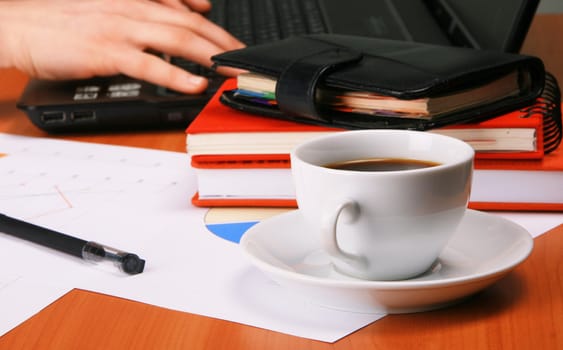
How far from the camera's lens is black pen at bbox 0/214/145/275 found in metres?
0.49

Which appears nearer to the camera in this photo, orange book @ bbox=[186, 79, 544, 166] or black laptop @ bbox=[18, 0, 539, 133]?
orange book @ bbox=[186, 79, 544, 166]

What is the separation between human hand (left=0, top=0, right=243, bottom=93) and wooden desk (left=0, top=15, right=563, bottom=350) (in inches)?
16.5

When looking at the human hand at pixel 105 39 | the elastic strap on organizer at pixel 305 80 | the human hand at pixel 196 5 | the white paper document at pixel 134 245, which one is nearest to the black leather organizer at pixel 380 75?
the elastic strap on organizer at pixel 305 80

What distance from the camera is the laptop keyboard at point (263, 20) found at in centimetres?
101

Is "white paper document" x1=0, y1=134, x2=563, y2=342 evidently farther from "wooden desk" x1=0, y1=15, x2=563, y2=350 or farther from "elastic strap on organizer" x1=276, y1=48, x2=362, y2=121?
"elastic strap on organizer" x1=276, y1=48, x2=362, y2=121

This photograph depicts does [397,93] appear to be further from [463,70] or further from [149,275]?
[149,275]

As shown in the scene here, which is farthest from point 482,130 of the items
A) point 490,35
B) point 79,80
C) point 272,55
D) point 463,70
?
point 79,80

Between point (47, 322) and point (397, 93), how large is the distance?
10.6 inches

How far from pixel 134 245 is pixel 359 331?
206mm

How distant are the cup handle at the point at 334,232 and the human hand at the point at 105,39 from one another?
1.42 ft

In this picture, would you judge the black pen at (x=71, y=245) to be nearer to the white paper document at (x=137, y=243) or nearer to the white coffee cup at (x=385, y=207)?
the white paper document at (x=137, y=243)

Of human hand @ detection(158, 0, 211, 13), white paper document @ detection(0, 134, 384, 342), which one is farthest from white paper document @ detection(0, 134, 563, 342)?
human hand @ detection(158, 0, 211, 13)

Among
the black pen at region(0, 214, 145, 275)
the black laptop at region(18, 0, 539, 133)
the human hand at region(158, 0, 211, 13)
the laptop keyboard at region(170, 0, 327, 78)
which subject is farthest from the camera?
the human hand at region(158, 0, 211, 13)

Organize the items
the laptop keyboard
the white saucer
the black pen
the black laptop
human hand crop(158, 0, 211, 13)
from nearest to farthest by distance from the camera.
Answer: the white saucer → the black pen → the black laptop → the laptop keyboard → human hand crop(158, 0, 211, 13)
